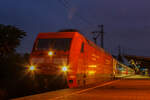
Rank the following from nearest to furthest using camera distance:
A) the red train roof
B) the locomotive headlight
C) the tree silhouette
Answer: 1. the locomotive headlight
2. the red train roof
3. the tree silhouette

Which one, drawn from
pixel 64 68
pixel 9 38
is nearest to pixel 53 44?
pixel 64 68

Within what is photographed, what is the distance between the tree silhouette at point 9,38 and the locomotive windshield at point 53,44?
16796 millimetres

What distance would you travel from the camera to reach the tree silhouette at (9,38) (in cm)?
3144

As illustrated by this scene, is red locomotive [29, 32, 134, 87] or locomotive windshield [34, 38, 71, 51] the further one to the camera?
locomotive windshield [34, 38, 71, 51]

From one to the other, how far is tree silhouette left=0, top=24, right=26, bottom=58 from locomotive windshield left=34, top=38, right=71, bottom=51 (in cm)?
1680

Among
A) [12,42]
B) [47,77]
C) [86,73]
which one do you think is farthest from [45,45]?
[12,42]

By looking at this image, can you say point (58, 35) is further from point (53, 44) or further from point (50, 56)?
point (50, 56)

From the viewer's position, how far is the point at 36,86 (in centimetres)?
1664

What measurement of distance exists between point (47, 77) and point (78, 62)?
7.74 ft

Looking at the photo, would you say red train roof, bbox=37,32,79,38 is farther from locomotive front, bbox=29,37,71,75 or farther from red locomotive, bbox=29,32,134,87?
locomotive front, bbox=29,37,71,75

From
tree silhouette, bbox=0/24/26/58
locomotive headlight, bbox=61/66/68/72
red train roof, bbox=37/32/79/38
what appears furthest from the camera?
tree silhouette, bbox=0/24/26/58

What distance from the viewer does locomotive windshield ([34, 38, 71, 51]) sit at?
1570 centimetres

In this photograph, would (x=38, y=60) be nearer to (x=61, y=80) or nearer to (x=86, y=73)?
(x=61, y=80)

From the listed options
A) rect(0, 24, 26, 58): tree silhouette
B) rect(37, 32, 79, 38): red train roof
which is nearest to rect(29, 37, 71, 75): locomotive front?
rect(37, 32, 79, 38): red train roof
